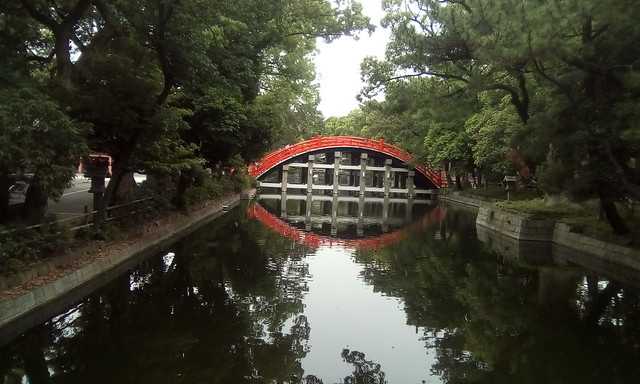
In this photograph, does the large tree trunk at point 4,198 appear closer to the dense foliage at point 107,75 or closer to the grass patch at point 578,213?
the dense foliage at point 107,75

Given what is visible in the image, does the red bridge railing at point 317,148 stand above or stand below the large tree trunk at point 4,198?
above

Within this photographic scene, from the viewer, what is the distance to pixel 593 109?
12836 millimetres

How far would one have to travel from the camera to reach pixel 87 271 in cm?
1046

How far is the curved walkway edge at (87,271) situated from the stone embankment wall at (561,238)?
13.1 m

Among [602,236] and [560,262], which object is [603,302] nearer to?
[560,262]

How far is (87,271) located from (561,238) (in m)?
16.3

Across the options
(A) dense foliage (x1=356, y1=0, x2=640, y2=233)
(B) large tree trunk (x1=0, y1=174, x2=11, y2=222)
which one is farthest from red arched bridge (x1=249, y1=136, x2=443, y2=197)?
(B) large tree trunk (x1=0, y1=174, x2=11, y2=222)

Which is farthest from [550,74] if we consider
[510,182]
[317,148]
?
[317,148]

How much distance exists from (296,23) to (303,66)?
153 inches

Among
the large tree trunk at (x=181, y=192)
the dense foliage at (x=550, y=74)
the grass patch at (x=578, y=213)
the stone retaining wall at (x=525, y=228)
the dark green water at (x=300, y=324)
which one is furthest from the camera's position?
the large tree trunk at (x=181, y=192)

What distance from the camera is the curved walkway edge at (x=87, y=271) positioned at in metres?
7.72

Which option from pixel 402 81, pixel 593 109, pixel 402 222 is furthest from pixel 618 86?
pixel 402 222

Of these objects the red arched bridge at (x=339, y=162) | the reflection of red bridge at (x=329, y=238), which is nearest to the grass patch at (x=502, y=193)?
the red arched bridge at (x=339, y=162)

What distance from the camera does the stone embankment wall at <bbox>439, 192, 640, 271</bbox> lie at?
14866mm
